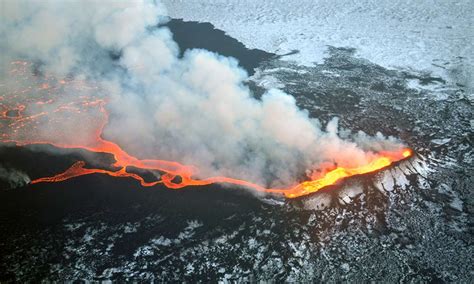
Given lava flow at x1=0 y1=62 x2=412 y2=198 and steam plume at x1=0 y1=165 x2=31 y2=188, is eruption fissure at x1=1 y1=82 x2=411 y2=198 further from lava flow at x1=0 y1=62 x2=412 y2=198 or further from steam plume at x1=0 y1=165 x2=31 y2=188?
steam plume at x1=0 y1=165 x2=31 y2=188

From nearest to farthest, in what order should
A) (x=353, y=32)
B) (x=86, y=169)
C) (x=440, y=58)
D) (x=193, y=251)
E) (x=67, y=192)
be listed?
1. (x=193, y=251)
2. (x=67, y=192)
3. (x=86, y=169)
4. (x=440, y=58)
5. (x=353, y=32)

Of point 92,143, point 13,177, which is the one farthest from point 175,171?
point 13,177

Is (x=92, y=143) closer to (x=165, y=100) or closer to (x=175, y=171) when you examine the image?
(x=165, y=100)

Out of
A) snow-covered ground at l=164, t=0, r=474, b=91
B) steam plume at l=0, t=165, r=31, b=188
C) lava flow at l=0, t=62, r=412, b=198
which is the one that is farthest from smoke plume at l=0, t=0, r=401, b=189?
snow-covered ground at l=164, t=0, r=474, b=91

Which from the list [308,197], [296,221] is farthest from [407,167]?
[296,221]

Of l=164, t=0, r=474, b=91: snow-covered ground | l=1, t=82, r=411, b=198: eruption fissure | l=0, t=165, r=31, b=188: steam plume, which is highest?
l=164, t=0, r=474, b=91: snow-covered ground

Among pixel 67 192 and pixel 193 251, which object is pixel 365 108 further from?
pixel 67 192
